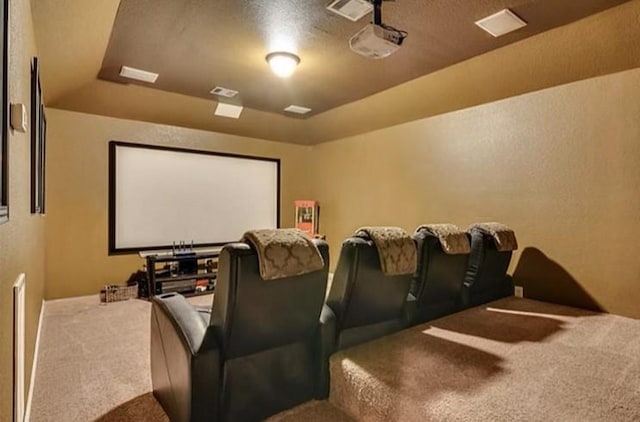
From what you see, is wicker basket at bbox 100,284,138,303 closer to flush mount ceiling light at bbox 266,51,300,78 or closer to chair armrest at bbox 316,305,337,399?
flush mount ceiling light at bbox 266,51,300,78

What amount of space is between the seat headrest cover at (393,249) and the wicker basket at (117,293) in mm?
3719

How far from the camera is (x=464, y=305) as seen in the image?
122 inches

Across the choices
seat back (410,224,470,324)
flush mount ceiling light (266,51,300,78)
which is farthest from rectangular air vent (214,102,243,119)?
seat back (410,224,470,324)

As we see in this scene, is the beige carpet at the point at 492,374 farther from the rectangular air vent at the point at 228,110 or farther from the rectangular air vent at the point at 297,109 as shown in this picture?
the rectangular air vent at the point at 228,110

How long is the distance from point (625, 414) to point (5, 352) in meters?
2.51

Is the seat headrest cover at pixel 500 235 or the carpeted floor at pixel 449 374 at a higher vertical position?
the seat headrest cover at pixel 500 235

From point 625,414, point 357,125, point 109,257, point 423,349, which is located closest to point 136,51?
point 109,257

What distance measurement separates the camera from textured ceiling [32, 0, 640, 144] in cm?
263

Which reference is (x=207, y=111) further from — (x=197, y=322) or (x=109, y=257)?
(x=197, y=322)

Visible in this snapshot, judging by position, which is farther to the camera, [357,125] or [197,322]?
[357,125]

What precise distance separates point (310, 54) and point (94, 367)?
330cm

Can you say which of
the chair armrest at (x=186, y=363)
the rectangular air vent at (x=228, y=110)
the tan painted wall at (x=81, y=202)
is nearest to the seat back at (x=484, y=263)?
the chair armrest at (x=186, y=363)

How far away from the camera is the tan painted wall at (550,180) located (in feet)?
10.5

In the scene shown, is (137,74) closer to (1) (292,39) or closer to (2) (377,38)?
(1) (292,39)
